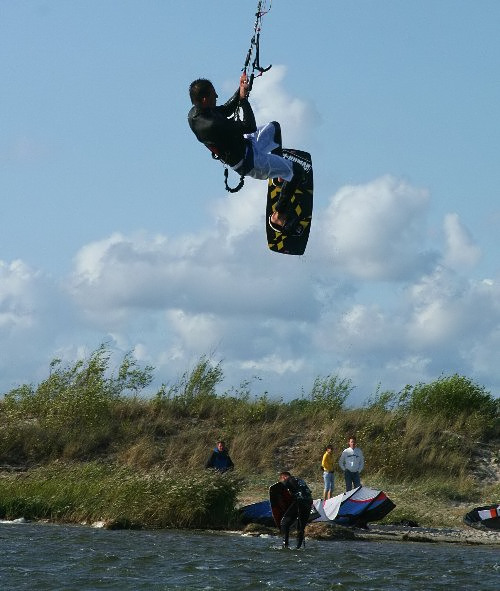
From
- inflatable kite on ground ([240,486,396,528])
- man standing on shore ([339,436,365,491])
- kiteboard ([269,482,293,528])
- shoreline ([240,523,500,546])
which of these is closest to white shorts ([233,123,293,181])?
kiteboard ([269,482,293,528])

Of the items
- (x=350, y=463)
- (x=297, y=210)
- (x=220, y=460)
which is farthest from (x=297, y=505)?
(x=297, y=210)

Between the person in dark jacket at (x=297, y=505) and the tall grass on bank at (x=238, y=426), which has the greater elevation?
the tall grass on bank at (x=238, y=426)

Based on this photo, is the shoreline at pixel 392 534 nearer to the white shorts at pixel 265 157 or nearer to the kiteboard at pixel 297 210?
the kiteboard at pixel 297 210

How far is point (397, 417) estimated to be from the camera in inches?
1470

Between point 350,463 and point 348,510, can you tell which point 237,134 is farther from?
point 350,463

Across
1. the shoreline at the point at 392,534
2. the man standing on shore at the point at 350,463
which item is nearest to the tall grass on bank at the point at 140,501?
the shoreline at the point at 392,534

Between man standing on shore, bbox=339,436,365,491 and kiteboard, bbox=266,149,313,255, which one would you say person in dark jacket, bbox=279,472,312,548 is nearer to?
man standing on shore, bbox=339,436,365,491

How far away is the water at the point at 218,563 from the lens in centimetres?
1953

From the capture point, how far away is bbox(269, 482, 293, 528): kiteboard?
75.4 ft

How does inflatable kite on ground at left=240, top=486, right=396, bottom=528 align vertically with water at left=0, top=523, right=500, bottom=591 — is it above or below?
above

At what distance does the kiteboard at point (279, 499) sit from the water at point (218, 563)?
28.2 inches

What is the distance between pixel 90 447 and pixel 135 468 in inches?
100

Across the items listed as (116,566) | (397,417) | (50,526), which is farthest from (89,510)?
(397,417)

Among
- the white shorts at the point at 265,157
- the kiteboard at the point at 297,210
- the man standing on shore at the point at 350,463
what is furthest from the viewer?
the man standing on shore at the point at 350,463
